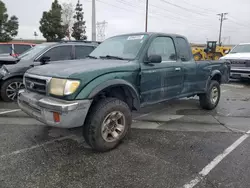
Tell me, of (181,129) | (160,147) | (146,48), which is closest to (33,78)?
(146,48)

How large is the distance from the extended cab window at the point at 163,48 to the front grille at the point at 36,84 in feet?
6.29

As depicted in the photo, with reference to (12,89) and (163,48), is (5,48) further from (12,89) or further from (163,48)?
(163,48)

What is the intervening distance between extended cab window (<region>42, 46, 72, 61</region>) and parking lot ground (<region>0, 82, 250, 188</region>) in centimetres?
211

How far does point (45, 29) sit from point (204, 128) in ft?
141

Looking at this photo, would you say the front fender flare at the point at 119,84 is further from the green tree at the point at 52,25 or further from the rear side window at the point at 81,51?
the green tree at the point at 52,25

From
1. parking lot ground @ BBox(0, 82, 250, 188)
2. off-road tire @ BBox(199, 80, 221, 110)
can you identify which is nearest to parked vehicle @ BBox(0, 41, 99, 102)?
parking lot ground @ BBox(0, 82, 250, 188)

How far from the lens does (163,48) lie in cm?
452

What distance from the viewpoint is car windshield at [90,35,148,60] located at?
4079 mm

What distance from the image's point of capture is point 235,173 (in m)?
2.90

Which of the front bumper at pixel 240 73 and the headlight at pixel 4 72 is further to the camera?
the front bumper at pixel 240 73

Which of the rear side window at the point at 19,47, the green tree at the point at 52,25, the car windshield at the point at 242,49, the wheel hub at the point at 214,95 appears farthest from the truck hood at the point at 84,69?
the green tree at the point at 52,25

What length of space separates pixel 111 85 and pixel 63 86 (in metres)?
0.71

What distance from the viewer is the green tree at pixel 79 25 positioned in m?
45.3

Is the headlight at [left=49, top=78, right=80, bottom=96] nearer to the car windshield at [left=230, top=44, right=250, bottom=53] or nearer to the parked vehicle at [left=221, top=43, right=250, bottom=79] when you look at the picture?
the parked vehicle at [left=221, top=43, right=250, bottom=79]
